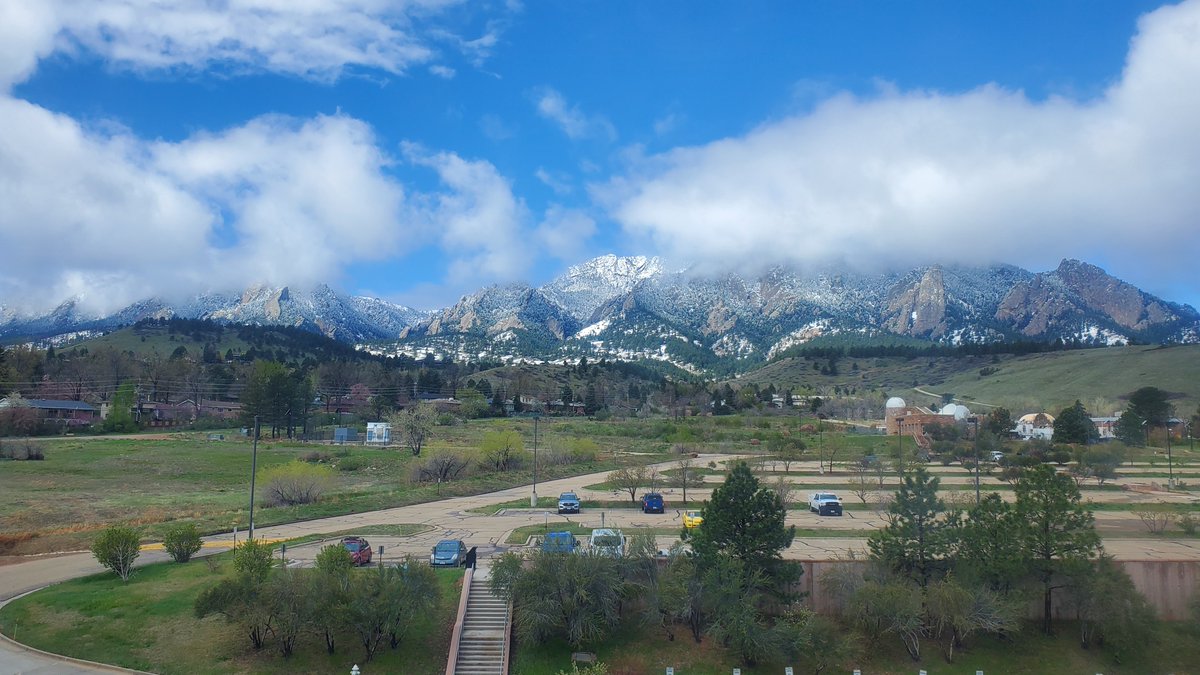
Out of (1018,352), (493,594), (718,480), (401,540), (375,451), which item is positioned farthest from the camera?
(1018,352)

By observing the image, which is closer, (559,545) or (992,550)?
(559,545)

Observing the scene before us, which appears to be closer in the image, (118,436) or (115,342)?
(118,436)

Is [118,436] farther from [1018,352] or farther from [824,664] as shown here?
[1018,352]

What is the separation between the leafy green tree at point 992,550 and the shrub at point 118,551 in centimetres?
2898

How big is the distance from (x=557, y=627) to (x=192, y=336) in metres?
197

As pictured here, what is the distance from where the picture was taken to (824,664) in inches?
885

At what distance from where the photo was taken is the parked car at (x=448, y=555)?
27.2m

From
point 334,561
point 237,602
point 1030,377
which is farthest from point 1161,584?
point 1030,377

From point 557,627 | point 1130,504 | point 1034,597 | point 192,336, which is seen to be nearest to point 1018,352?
point 1130,504

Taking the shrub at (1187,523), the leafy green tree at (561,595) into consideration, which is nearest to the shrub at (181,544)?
the leafy green tree at (561,595)

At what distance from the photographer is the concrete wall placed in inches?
1006

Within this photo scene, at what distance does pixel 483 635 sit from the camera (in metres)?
22.9

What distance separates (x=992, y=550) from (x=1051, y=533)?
2.12m

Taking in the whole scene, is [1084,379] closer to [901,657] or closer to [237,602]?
[901,657]
